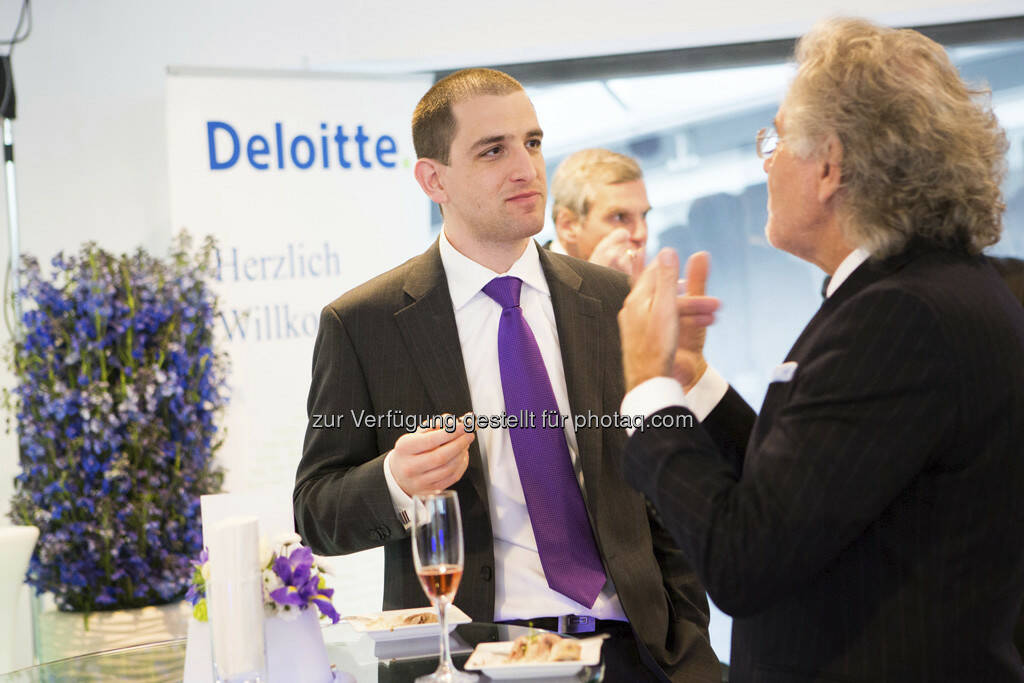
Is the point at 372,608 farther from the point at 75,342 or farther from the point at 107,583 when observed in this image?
the point at 75,342

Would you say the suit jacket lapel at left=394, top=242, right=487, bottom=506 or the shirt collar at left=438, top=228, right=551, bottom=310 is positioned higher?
the shirt collar at left=438, top=228, right=551, bottom=310

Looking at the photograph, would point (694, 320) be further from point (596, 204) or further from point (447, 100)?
point (596, 204)

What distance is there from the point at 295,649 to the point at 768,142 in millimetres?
1131

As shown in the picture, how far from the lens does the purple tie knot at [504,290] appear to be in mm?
2430

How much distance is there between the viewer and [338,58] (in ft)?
15.1

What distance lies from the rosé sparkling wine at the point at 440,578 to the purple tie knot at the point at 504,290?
961mm

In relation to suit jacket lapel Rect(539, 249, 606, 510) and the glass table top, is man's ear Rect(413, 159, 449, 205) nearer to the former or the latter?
suit jacket lapel Rect(539, 249, 606, 510)

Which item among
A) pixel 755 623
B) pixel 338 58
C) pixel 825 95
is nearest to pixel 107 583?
pixel 338 58

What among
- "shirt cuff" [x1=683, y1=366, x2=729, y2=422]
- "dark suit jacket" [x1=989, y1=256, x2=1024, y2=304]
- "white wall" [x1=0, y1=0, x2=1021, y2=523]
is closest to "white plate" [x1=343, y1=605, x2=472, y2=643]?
"shirt cuff" [x1=683, y1=366, x2=729, y2=422]

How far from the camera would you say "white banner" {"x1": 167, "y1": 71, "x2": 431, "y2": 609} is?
14.2ft

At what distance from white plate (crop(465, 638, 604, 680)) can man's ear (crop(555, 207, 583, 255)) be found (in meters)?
2.44

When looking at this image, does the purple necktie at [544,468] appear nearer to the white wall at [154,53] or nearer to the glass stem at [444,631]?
the glass stem at [444,631]

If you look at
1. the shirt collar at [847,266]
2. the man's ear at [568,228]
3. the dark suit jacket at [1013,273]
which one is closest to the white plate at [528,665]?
the shirt collar at [847,266]

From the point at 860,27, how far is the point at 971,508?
71cm
